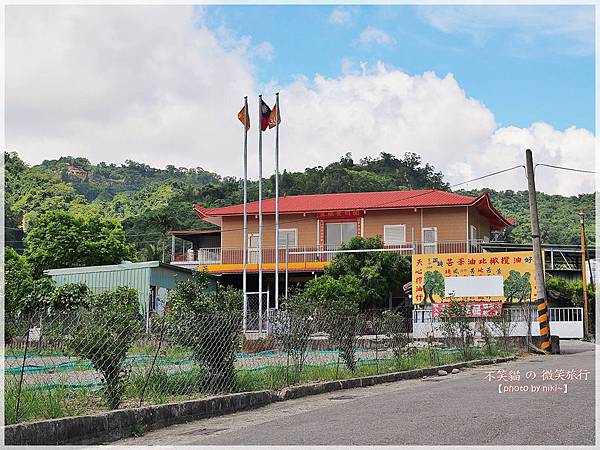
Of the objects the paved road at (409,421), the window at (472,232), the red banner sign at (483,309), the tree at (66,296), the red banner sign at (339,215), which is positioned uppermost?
the red banner sign at (339,215)

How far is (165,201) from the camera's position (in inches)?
2977

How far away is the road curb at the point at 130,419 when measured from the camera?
24.6 feet

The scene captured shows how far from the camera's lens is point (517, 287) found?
3077 centimetres

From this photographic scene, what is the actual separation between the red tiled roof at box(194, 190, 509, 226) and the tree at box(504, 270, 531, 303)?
957 centimetres

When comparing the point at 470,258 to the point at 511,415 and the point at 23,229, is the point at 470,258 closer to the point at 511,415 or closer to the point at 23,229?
the point at 511,415

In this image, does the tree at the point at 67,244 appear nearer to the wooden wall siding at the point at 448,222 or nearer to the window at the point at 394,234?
the window at the point at 394,234

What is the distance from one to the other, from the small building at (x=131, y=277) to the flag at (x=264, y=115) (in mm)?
6496

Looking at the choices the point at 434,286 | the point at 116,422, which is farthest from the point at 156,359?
the point at 434,286

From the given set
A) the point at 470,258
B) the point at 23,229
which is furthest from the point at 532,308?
the point at 23,229

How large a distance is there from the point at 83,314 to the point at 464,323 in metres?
13.5

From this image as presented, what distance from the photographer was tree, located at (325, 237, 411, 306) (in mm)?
37219

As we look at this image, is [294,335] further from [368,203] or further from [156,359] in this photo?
[368,203]

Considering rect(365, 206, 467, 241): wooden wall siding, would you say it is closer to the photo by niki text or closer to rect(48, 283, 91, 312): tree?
rect(48, 283, 91, 312): tree

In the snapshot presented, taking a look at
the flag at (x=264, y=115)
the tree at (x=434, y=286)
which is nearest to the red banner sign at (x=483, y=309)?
the tree at (x=434, y=286)
